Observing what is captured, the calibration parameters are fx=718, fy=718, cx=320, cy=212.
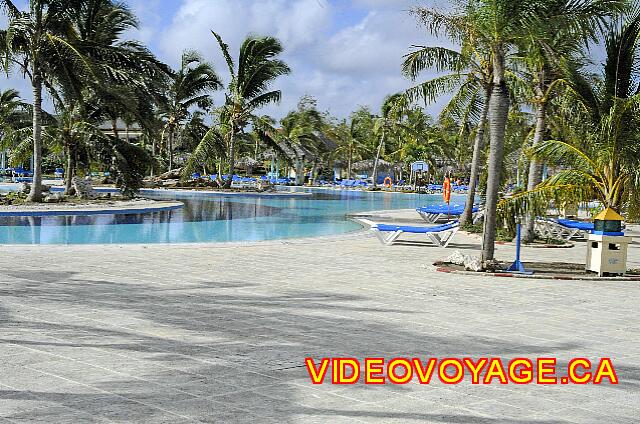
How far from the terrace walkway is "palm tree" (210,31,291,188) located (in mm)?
23852

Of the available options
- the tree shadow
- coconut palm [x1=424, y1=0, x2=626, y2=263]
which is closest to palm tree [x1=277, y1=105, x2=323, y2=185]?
coconut palm [x1=424, y1=0, x2=626, y2=263]

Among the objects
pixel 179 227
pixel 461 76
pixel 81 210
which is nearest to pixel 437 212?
pixel 461 76

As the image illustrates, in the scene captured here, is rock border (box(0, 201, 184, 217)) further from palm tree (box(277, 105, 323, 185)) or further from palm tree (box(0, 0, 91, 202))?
palm tree (box(277, 105, 323, 185))

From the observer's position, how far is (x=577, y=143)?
12070mm

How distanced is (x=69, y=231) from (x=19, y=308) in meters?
9.51

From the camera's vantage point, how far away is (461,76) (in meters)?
15.5

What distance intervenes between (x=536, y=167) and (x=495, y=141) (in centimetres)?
379

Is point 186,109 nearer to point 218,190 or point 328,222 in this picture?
point 218,190

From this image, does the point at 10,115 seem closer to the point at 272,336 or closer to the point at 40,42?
the point at 40,42

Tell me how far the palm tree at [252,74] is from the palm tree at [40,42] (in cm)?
1395

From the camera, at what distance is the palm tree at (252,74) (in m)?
33.7

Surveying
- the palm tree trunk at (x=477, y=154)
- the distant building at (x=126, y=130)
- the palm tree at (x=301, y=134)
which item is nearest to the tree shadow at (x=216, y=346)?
the palm tree trunk at (x=477, y=154)

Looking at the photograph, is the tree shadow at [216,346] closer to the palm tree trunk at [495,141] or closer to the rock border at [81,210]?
the palm tree trunk at [495,141]

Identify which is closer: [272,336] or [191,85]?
[272,336]
